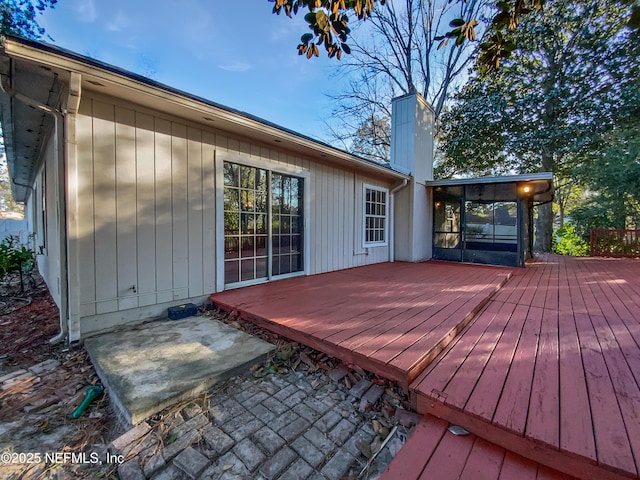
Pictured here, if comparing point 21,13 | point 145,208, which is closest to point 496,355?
point 145,208

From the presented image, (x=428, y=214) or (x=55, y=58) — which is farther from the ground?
(x=55, y=58)

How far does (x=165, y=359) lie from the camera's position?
223cm

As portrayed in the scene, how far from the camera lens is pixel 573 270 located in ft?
20.9

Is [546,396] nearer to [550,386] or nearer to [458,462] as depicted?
[550,386]

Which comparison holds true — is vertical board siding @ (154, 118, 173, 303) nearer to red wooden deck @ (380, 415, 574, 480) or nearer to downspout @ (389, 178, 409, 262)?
red wooden deck @ (380, 415, 574, 480)

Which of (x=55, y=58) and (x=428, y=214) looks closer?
(x=55, y=58)

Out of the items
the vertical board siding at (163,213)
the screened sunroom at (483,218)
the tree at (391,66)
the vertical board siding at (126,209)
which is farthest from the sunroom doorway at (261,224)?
the tree at (391,66)

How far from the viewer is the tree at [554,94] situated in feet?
27.9

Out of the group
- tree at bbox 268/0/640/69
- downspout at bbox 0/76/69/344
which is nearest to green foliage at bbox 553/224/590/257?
tree at bbox 268/0/640/69

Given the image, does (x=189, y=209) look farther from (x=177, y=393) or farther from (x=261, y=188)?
(x=177, y=393)

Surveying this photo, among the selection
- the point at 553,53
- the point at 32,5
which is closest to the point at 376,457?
the point at 32,5

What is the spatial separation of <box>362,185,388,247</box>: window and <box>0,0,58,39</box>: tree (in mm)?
9376

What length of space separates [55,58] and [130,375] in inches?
95.3

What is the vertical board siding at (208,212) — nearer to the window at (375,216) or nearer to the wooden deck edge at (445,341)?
the wooden deck edge at (445,341)
